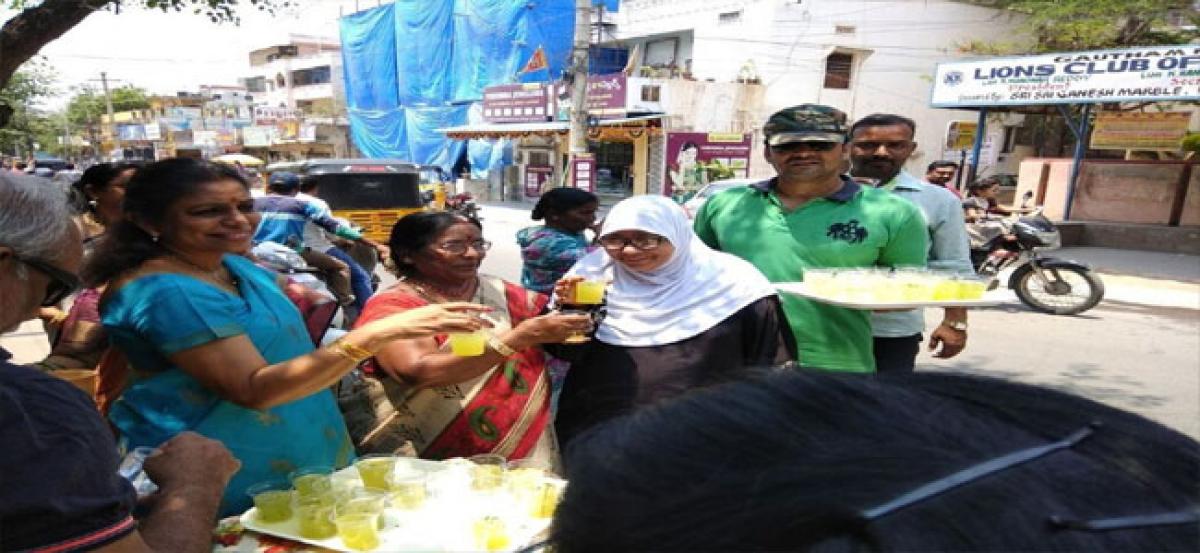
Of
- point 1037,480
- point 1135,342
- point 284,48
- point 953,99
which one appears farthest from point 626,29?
point 284,48

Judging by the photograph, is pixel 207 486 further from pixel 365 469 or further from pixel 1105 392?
pixel 1105 392

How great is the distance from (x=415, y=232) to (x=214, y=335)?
82cm

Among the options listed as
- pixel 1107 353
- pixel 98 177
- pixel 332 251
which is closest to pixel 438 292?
pixel 98 177

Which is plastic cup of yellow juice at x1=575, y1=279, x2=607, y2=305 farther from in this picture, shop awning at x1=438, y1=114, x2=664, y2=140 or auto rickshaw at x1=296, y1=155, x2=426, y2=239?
shop awning at x1=438, y1=114, x2=664, y2=140

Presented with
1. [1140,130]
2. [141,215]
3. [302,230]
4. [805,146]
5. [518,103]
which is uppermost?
[518,103]

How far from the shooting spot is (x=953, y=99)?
11.7m

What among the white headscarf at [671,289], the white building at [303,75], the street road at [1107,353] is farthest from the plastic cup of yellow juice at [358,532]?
the white building at [303,75]

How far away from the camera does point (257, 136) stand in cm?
3666

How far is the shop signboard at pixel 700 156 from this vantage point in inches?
656

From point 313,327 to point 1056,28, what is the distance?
18913mm

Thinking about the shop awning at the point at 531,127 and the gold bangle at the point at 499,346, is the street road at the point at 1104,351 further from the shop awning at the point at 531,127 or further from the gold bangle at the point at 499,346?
the shop awning at the point at 531,127

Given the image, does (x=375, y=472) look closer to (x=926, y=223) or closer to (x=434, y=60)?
(x=926, y=223)

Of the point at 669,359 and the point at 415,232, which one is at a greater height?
the point at 415,232

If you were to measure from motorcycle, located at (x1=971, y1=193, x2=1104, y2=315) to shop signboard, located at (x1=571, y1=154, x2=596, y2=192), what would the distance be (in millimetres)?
7498
